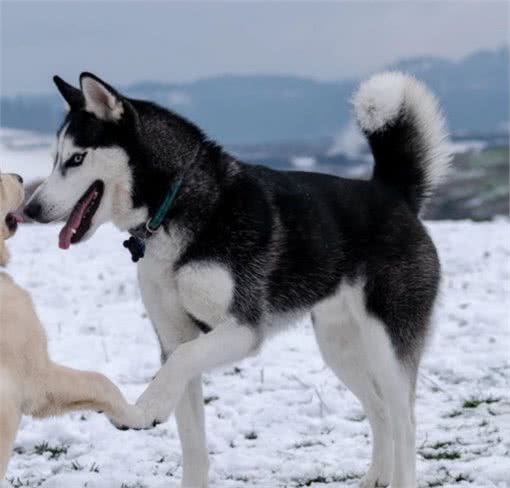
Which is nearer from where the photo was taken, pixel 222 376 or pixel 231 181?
pixel 231 181

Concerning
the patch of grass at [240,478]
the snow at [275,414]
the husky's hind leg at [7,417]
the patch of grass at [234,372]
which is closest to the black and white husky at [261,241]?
the patch of grass at [240,478]

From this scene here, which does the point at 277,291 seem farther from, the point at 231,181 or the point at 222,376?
the point at 222,376

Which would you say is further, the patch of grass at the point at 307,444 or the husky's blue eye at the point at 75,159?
the patch of grass at the point at 307,444

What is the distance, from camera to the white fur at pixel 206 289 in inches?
166

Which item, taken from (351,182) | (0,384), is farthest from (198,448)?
(351,182)

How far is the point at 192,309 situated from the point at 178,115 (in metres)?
0.92

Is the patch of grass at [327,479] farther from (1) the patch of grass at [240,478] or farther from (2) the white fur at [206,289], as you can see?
(2) the white fur at [206,289]

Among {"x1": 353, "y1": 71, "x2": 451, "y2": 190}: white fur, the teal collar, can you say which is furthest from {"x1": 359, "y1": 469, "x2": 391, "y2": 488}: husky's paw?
the teal collar

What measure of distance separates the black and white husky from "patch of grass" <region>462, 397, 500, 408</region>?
4.21 ft

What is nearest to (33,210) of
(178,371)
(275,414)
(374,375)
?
(178,371)

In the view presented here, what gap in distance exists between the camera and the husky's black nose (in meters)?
4.15

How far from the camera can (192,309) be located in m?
4.29

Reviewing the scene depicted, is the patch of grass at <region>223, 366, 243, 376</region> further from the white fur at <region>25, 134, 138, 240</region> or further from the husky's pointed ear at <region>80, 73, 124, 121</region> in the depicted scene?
the husky's pointed ear at <region>80, 73, 124, 121</region>

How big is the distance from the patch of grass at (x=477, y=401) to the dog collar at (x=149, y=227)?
274 centimetres
